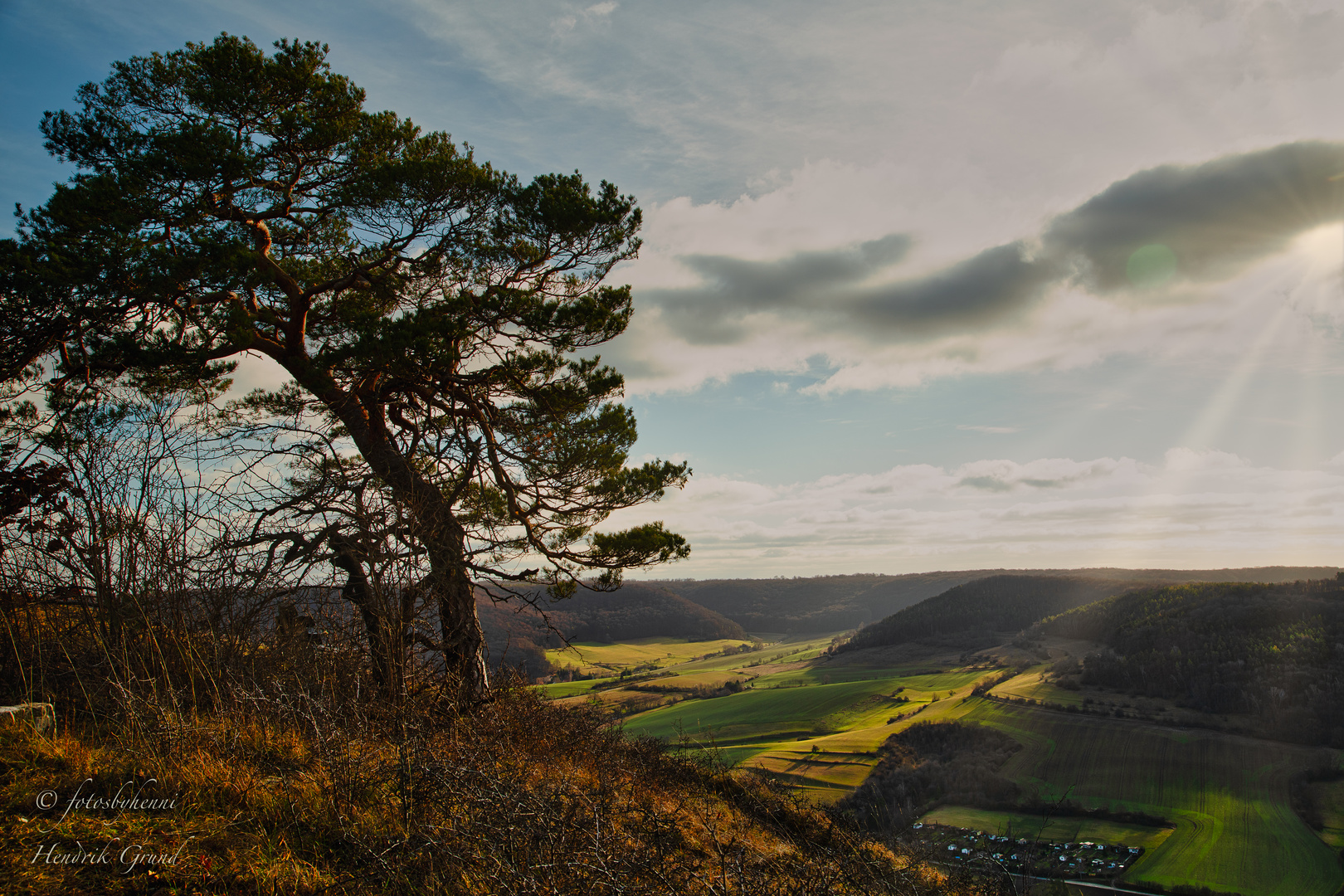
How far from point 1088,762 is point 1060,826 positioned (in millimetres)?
15161

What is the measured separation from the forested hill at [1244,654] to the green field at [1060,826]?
31.5 metres

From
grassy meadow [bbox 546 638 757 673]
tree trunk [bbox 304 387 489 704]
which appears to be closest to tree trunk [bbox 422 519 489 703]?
tree trunk [bbox 304 387 489 704]

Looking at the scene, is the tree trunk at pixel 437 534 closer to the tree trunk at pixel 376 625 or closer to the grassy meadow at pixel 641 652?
the tree trunk at pixel 376 625

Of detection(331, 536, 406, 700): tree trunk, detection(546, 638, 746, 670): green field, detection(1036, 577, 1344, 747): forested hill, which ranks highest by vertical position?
detection(331, 536, 406, 700): tree trunk

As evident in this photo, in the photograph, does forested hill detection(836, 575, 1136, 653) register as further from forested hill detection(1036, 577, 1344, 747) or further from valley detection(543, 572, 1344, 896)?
forested hill detection(1036, 577, 1344, 747)

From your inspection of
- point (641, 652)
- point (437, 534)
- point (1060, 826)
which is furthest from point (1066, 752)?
point (641, 652)

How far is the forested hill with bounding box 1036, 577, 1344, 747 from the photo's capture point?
64875 mm

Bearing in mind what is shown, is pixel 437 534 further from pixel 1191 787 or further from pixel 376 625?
pixel 1191 787

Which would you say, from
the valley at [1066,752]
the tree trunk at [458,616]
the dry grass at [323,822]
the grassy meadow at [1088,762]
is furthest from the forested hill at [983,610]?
the dry grass at [323,822]

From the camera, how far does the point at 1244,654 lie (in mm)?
73875

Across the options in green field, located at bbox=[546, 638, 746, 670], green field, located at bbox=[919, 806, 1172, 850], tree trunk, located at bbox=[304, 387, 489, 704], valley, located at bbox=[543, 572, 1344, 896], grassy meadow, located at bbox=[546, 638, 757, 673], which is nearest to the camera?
tree trunk, located at bbox=[304, 387, 489, 704]

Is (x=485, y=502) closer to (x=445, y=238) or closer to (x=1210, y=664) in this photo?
(x=445, y=238)

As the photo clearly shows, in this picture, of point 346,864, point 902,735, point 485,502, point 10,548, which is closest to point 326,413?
point 485,502

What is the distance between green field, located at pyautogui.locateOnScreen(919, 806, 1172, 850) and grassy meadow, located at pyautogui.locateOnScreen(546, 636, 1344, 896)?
0.16 meters
